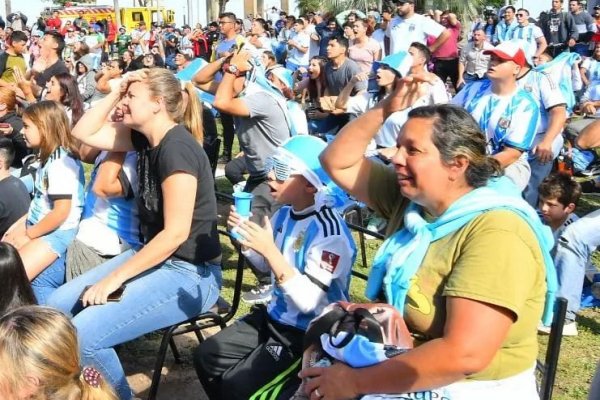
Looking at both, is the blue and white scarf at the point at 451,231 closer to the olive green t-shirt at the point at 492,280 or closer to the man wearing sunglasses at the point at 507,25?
the olive green t-shirt at the point at 492,280

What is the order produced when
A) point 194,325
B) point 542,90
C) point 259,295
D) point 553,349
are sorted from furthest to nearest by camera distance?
point 542,90, point 259,295, point 194,325, point 553,349

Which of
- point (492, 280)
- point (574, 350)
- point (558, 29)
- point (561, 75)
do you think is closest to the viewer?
point (492, 280)

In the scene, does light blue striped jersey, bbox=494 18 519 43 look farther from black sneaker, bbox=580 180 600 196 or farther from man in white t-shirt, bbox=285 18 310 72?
black sneaker, bbox=580 180 600 196

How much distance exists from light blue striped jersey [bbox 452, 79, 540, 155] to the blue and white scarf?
2597mm

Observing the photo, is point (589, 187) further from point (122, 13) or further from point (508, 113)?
point (122, 13)

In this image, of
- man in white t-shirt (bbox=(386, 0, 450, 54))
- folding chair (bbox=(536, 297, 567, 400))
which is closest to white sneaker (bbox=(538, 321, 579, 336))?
folding chair (bbox=(536, 297, 567, 400))

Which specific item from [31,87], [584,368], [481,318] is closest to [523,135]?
[584,368]

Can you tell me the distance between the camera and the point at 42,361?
212 cm

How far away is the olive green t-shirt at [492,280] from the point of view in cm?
208

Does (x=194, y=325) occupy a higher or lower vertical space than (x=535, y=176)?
lower

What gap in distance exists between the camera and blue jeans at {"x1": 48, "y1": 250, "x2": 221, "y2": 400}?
3.10 meters

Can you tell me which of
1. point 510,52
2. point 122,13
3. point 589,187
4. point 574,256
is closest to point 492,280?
point 574,256

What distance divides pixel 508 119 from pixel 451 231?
2871 mm

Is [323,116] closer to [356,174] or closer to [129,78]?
[129,78]
